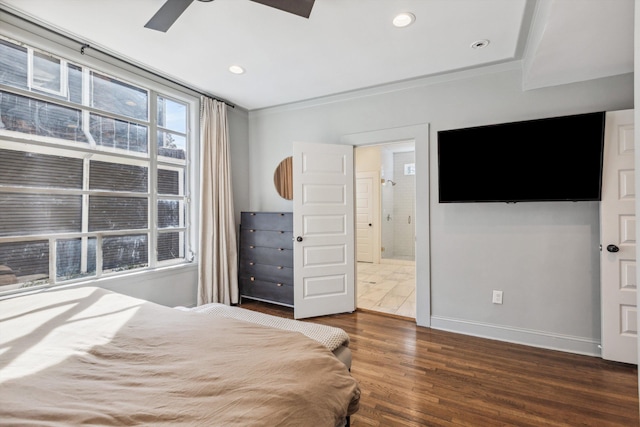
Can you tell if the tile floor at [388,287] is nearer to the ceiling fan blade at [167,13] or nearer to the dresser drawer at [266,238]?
the dresser drawer at [266,238]

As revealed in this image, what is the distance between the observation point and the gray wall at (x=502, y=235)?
8.34 feet

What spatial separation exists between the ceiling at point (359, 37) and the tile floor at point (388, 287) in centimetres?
271

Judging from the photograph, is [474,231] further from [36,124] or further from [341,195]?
[36,124]

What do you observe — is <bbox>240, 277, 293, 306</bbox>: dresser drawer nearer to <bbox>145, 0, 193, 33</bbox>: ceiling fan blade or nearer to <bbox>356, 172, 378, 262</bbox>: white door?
<bbox>145, 0, 193, 33</bbox>: ceiling fan blade

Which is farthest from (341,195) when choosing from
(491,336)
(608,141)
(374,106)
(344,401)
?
(344,401)

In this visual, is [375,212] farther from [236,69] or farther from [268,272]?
[236,69]

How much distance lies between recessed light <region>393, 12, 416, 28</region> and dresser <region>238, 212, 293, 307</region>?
7.08 ft

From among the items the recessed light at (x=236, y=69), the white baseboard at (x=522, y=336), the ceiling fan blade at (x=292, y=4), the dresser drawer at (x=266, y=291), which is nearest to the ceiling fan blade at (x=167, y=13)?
the ceiling fan blade at (x=292, y=4)

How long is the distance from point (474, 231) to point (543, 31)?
1718mm

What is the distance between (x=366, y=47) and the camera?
2527 mm

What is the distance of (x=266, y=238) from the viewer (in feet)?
12.2

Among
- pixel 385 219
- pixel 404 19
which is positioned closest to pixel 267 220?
pixel 404 19

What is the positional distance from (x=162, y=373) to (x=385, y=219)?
669 cm

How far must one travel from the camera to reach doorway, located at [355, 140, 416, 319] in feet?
17.0
